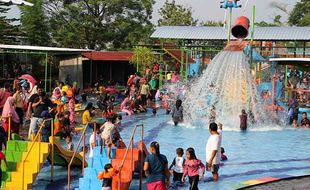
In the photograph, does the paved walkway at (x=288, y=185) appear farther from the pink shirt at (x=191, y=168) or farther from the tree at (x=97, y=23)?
the tree at (x=97, y=23)

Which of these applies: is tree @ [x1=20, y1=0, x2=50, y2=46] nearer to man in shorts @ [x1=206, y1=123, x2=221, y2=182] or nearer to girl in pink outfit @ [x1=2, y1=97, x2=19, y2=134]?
girl in pink outfit @ [x1=2, y1=97, x2=19, y2=134]

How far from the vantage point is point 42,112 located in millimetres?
13766

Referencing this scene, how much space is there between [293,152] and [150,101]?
1378cm

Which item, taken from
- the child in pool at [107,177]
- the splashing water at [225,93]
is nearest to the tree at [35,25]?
the splashing water at [225,93]

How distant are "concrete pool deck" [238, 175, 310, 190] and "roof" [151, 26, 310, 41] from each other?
2141cm

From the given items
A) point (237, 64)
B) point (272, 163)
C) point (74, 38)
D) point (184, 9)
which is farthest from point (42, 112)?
point (184, 9)

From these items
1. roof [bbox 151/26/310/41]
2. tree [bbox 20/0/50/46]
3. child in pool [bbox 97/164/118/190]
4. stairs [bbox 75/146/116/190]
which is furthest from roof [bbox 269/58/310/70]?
tree [bbox 20/0/50/46]

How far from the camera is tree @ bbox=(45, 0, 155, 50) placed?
1837 inches

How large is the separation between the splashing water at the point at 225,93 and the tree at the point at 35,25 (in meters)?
21.6

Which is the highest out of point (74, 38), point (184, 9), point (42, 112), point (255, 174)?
point (184, 9)

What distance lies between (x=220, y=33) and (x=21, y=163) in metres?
25.0

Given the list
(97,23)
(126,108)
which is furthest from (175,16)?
(126,108)

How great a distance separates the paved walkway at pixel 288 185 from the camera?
450 inches

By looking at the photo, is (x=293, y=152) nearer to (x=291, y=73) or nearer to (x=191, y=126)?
(x=191, y=126)
